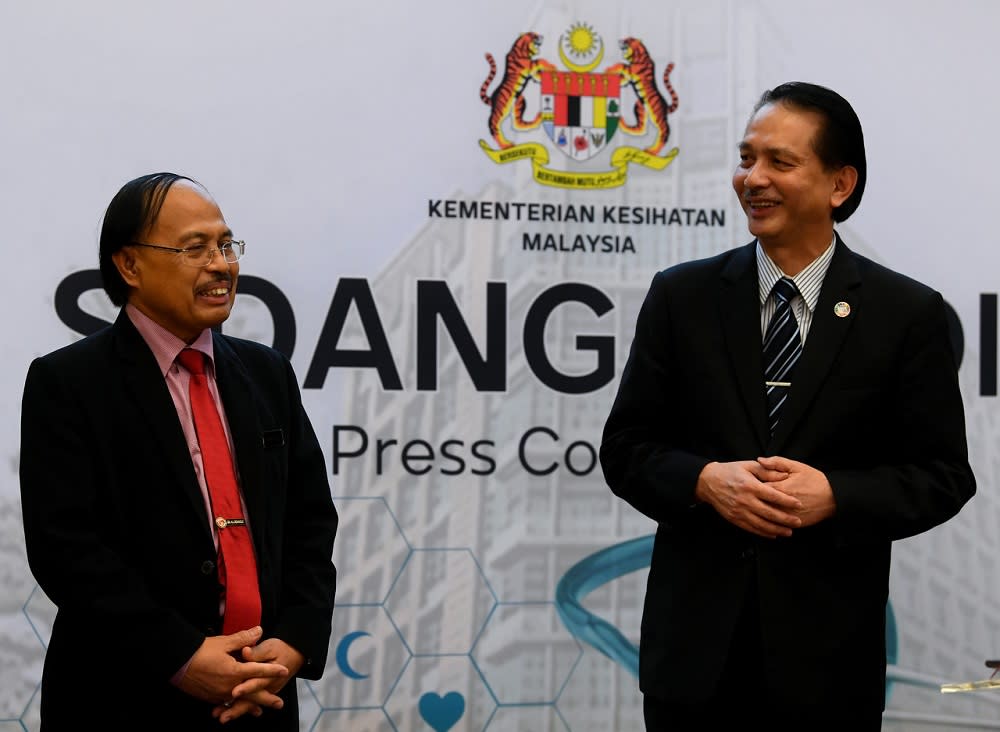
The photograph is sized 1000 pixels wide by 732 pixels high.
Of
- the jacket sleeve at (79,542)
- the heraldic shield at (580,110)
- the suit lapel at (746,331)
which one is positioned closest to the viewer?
the jacket sleeve at (79,542)

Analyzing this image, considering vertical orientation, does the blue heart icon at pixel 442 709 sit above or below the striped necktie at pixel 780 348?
below

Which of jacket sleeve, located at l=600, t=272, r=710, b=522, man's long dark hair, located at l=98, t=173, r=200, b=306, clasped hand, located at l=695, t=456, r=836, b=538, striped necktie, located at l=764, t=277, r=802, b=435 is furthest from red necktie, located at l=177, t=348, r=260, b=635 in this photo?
striped necktie, located at l=764, t=277, r=802, b=435

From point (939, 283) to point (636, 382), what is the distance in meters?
1.71

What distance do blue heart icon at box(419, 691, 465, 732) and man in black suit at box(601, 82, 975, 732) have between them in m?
1.26

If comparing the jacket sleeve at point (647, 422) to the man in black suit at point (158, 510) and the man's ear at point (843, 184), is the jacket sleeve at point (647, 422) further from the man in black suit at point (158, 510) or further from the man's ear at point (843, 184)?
the man in black suit at point (158, 510)

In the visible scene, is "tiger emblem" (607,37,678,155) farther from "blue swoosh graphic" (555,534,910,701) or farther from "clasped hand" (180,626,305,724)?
"clasped hand" (180,626,305,724)

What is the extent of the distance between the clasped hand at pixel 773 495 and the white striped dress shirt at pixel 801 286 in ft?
0.75

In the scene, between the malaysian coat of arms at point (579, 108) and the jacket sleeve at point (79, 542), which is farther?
the malaysian coat of arms at point (579, 108)

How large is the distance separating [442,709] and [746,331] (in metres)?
1.62

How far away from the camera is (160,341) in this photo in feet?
5.84

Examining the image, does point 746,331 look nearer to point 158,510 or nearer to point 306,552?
point 306,552

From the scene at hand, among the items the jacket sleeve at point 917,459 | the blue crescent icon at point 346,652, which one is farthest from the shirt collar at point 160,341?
the blue crescent icon at point 346,652

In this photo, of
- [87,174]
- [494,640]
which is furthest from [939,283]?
[87,174]

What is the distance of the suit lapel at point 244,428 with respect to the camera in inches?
68.8
